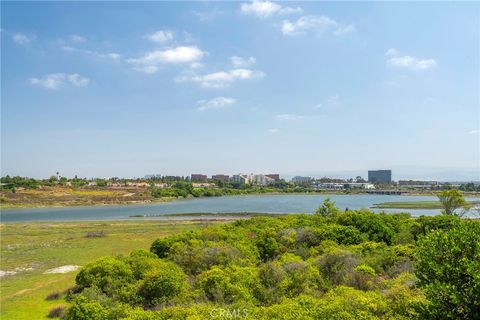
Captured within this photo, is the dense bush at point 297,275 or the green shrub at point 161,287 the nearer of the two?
the dense bush at point 297,275

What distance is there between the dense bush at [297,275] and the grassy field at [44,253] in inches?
121

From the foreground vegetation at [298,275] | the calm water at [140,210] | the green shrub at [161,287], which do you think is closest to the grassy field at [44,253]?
the foreground vegetation at [298,275]

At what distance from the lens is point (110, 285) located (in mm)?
18812

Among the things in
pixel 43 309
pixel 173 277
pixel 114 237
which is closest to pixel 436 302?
pixel 173 277

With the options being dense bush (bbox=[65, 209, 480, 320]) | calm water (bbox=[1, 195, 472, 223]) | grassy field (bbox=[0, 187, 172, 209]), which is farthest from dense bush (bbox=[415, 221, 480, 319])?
grassy field (bbox=[0, 187, 172, 209])

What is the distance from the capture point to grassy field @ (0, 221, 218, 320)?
22.4m

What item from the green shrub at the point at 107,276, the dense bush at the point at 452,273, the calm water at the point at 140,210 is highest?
the dense bush at the point at 452,273

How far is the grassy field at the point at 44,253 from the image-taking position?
22.4m

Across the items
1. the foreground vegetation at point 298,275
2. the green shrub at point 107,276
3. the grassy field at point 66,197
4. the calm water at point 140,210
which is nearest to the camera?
the foreground vegetation at point 298,275

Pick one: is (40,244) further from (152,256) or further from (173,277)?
(173,277)

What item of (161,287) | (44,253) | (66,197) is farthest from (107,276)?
(66,197)

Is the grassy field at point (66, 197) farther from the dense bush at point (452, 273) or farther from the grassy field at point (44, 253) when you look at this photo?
the dense bush at point (452, 273)

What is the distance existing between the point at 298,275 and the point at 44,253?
3196cm

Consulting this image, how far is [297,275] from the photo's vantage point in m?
17.3
